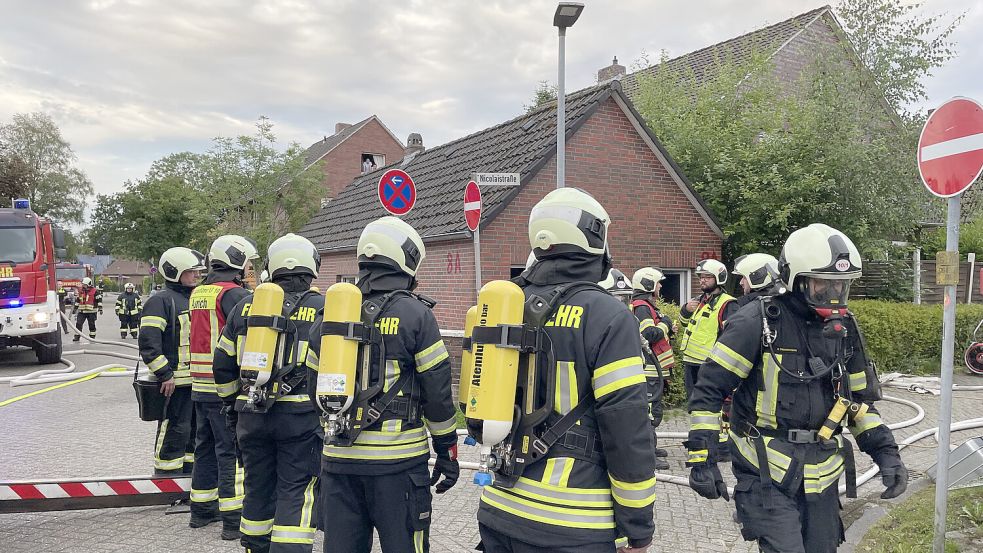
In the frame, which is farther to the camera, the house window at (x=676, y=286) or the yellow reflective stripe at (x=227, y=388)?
the house window at (x=676, y=286)

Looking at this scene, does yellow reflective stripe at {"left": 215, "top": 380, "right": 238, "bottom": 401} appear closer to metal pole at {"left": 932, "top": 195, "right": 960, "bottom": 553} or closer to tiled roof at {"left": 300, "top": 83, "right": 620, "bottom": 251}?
metal pole at {"left": 932, "top": 195, "right": 960, "bottom": 553}

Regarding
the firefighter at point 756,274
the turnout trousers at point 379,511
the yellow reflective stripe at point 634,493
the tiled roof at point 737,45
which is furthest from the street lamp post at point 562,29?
the tiled roof at point 737,45

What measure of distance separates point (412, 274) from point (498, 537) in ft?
5.22

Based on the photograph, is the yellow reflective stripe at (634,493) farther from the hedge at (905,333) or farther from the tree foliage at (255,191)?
the tree foliage at (255,191)

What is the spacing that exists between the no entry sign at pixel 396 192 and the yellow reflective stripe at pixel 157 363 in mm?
3143

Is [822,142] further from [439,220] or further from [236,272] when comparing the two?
[236,272]

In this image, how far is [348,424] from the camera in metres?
3.19

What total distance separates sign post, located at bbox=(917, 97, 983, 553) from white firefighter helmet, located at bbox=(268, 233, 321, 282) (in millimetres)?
Result: 4185

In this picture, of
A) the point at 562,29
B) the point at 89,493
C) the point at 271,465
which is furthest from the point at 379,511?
the point at 562,29

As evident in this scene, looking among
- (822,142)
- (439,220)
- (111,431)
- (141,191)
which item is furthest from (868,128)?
(141,191)

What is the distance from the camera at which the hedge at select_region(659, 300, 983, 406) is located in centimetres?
1157

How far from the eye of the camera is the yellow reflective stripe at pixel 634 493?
226 centimetres

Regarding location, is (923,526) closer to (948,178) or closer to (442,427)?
(948,178)

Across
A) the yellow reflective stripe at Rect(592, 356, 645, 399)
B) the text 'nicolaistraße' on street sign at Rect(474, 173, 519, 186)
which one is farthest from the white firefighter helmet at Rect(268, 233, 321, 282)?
the text 'nicolaistraße' on street sign at Rect(474, 173, 519, 186)
